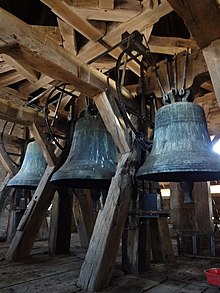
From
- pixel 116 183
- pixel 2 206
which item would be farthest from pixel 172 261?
pixel 2 206

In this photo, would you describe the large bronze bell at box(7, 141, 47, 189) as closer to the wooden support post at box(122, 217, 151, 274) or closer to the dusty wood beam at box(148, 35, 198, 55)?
the wooden support post at box(122, 217, 151, 274)

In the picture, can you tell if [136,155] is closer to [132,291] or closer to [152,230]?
[152,230]

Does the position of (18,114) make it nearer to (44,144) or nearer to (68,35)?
(44,144)

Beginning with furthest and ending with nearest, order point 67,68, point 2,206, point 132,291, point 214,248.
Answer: point 2,206
point 214,248
point 67,68
point 132,291

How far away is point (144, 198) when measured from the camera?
2.07m

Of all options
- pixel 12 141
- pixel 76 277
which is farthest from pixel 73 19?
pixel 12 141

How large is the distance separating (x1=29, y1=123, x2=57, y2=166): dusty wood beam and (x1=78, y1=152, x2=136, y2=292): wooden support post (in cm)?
101

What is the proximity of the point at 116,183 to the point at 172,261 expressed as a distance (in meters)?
1.04

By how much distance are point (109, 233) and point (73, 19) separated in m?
1.50

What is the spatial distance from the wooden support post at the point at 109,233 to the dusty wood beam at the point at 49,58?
24.7 inches

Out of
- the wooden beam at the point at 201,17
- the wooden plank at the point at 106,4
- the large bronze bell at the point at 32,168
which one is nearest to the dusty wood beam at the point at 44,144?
the large bronze bell at the point at 32,168

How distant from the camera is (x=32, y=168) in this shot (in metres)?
2.84

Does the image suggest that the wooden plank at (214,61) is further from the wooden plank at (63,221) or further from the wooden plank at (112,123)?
the wooden plank at (63,221)

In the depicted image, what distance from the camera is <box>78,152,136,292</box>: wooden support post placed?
158cm
